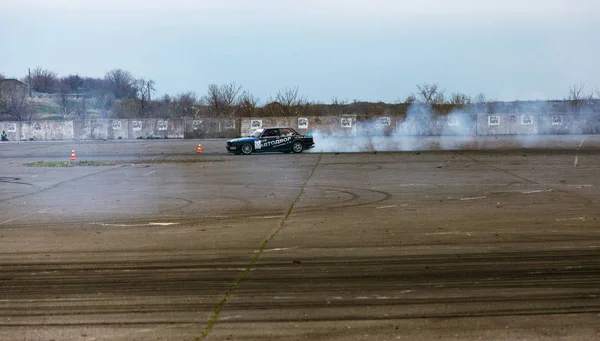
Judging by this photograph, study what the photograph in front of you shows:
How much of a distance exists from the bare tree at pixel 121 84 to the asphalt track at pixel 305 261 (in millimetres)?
89531

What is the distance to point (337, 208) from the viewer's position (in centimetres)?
1387

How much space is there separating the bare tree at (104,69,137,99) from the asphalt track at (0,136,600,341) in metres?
89.5

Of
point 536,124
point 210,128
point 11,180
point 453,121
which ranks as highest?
point 453,121

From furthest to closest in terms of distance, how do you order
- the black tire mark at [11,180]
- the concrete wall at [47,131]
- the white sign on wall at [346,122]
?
the concrete wall at [47,131] → the white sign on wall at [346,122] → the black tire mark at [11,180]

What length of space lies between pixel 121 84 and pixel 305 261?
10605 cm

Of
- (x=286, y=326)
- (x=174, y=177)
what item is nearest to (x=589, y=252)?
(x=286, y=326)

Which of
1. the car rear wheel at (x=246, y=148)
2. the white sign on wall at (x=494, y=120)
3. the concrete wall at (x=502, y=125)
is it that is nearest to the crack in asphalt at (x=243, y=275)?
the car rear wheel at (x=246, y=148)

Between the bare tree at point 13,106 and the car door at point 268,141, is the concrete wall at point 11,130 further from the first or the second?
the car door at point 268,141

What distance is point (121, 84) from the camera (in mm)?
109125

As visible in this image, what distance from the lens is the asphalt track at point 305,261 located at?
6102 mm

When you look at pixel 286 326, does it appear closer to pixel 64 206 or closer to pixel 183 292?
pixel 183 292

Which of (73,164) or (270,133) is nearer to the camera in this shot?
(73,164)

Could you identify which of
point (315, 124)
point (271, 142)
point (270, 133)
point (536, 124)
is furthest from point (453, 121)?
point (271, 142)

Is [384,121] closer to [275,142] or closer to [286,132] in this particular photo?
[286,132]
